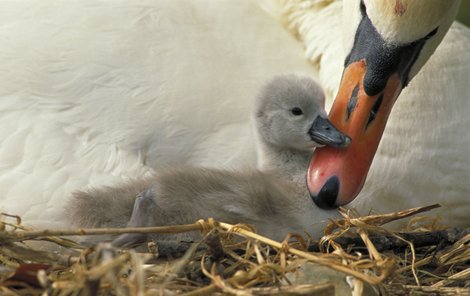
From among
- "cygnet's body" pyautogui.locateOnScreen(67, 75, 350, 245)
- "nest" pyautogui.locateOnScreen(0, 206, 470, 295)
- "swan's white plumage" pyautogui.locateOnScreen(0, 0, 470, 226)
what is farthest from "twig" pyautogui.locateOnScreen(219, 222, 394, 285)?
"swan's white plumage" pyautogui.locateOnScreen(0, 0, 470, 226)

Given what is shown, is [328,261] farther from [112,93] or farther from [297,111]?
[112,93]

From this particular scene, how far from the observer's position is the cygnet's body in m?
3.60

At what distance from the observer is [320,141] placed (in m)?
3.75

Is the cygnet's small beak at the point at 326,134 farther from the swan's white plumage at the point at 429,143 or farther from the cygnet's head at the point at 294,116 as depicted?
the swan's white plumage at the point at 429,143

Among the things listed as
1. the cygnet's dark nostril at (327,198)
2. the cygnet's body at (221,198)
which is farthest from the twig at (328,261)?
the cygnet's dark nostril at (327,198)

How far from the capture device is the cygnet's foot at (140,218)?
3479mm

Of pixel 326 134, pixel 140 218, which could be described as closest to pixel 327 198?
pixel 326 134

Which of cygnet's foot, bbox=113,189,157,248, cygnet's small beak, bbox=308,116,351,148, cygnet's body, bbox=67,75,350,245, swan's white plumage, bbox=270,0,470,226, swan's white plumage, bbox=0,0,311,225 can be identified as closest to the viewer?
cygnet's foot, bbox=113,189,157,248

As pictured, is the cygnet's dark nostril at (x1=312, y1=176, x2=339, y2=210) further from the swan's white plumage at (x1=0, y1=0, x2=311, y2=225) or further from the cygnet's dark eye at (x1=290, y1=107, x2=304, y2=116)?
the swan's white plumage at (x1=0, y1=0, x2=311, y2=225)

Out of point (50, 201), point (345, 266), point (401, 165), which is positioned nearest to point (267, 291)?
point (345, 266)

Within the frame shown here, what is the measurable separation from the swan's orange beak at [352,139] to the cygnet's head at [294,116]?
0.06m

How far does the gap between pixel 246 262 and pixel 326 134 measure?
629mm

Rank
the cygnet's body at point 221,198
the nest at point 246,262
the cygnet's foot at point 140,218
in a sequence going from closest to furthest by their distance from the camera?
the nest at point 246,262 → the cygnet's foot at point 140,218 → the cygnet's body at point 221,198

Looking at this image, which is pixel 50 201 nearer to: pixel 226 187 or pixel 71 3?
pixel 226 187
